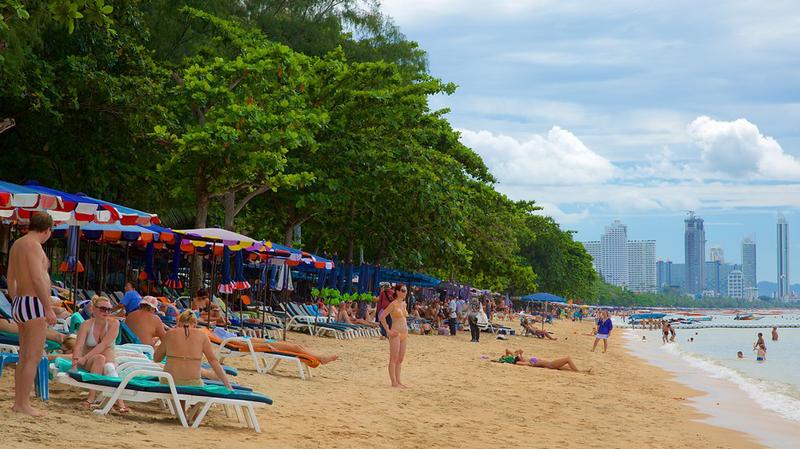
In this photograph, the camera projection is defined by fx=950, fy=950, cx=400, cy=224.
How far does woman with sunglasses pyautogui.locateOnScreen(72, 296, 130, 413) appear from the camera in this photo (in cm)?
862

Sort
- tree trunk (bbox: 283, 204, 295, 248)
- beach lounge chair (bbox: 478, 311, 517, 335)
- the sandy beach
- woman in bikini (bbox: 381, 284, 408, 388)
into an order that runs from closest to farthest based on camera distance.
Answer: the sandy beach → woman in bikini (bbox: 381, 284, 408, 388) → tree trunk (bbox: 283, 204, 295, 248) → beach lounge chair (bbox: 478, 311, 517, 335)

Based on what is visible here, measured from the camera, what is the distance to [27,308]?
22.5 feet

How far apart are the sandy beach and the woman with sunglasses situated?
1.12ft

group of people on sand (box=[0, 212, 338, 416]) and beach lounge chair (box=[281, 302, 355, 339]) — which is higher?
group of people on sand (box=[0, 212, 338, 416])

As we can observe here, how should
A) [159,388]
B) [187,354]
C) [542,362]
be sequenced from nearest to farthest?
[159,388] < [187,354] < [542,362]

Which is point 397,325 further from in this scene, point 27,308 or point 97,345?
point 27,308

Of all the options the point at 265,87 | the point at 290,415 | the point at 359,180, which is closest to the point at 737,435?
the point at 290,415

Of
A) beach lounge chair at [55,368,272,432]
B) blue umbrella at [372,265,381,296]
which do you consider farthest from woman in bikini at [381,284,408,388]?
blue umbrella at [372,265,381,296]

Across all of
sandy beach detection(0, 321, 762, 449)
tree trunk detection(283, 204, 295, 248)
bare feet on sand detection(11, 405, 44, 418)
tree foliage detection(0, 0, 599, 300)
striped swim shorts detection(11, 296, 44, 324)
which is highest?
Result: tree foliage detection(0, 0, 599, 300)

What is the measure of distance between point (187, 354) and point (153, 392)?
2.21 feet

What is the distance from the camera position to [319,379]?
44.5 feet

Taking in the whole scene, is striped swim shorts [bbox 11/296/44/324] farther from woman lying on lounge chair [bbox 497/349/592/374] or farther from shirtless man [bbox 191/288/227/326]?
woman lying on lounge chair [bbox 497/349/592/374]

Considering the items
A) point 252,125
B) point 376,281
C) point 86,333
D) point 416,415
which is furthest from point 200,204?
point 86,333

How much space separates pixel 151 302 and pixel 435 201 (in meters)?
18.5
